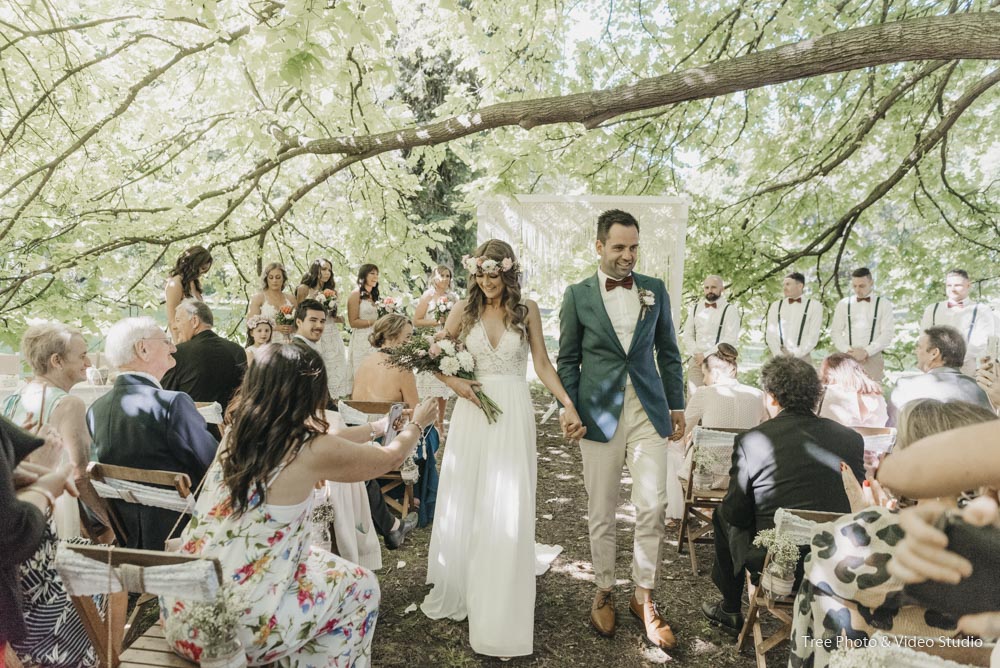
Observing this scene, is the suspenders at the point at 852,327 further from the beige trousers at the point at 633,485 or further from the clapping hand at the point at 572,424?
the clapping hand at the point at 572,424

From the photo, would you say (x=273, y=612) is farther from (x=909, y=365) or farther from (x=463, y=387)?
(x=909, y=365)

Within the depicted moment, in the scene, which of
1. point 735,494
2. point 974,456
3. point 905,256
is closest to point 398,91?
point 905,256

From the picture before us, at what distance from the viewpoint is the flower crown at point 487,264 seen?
138 inches

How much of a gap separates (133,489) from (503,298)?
2207mm

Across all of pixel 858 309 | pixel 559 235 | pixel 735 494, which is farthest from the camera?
pixel 559 235

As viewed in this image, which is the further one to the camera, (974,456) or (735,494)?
(735,494)

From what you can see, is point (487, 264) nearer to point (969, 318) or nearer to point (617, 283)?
point (617, 283)

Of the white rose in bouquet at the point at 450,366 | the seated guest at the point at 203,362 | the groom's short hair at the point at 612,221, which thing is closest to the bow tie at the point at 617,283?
the groom's short hair at the point at 612,221

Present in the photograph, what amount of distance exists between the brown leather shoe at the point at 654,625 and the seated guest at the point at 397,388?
222 centimetres

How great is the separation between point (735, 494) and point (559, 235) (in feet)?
17.5

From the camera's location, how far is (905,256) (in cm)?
891

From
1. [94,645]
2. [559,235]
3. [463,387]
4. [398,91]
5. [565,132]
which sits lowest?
[94,645]

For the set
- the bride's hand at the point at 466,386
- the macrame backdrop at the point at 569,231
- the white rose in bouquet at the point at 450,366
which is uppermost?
the macrame backdrop at the point at 569,231

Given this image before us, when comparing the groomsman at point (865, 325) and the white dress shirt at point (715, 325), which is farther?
the white dress shirt at point (715, 325)
